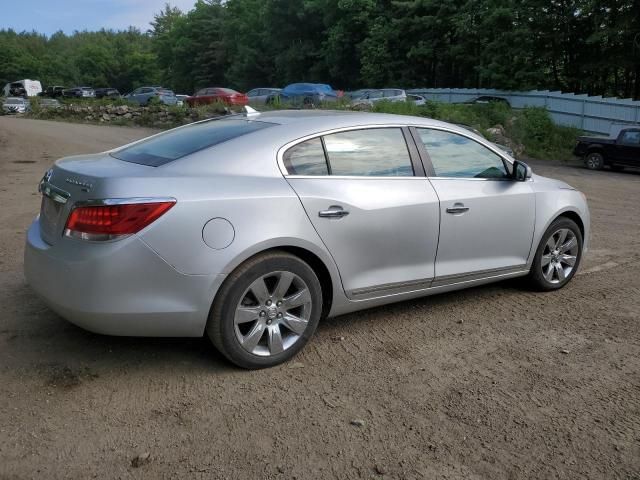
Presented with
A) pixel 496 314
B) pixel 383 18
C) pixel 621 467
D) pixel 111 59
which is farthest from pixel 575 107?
pixel 111 59

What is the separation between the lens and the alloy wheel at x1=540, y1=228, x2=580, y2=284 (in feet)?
17.5

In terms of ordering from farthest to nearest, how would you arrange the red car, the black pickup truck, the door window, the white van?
1. the white van
2. the red car
3. the black pickup truck
4. the door window

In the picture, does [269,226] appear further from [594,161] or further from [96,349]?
[594,161]

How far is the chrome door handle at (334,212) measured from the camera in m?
3.86

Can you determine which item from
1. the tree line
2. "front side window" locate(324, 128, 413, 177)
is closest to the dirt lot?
"front side window" locate(324, 128, 413, 177)

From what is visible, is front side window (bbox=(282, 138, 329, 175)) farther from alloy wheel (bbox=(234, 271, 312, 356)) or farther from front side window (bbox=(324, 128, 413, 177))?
alloy wheel (bbox=(234, 271, 312, 356))

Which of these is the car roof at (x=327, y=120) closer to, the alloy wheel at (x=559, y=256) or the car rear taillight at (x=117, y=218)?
the car rear taillight at (x=117, y=218)

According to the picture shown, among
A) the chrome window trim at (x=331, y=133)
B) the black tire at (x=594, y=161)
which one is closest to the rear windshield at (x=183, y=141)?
the chrome window trim at (x=331, y=133)

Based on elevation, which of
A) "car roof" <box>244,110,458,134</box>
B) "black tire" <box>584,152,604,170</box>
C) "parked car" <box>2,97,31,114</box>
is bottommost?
"black tire" <box>584,152,604,170</box>

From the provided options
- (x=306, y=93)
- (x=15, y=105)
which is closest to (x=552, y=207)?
(x=306, y=93)

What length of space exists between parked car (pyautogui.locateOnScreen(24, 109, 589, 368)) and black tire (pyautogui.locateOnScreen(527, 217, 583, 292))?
320mm

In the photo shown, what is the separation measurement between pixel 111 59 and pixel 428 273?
403 ft

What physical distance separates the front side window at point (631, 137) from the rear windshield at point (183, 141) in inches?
682

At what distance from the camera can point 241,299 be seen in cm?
360
